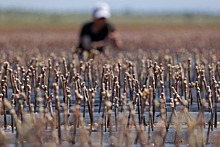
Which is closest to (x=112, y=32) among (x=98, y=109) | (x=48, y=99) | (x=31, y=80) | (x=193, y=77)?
(x=193, y=77)

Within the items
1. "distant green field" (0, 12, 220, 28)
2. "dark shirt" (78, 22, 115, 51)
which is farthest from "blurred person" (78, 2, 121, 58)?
"distant green field" (0, 12, 220, 28)

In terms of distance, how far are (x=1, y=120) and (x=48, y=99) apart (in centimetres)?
45

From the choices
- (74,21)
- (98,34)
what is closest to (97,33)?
(98,34)

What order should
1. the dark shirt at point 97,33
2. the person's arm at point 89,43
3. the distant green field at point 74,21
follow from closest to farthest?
the person's arm at point 89,43, the dark shirt at point 97,33, the distant green field at point 74,21

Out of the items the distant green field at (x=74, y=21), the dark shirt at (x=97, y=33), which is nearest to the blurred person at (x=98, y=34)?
the dark shirt at (x=97, y=33)

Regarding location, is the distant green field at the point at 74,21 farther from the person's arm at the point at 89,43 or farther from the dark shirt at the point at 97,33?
the person's arm at the point at 89,43

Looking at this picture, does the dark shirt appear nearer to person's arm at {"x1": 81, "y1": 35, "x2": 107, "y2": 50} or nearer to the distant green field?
person's arm at {"x1": 81, "y1": 35, "x2": 107, "y2": 50}

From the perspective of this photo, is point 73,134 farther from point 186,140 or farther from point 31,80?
point 31,80

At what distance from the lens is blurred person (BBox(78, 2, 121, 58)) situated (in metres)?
8.65

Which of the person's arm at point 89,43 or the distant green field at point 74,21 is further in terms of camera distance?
the distant green field at point 74,21

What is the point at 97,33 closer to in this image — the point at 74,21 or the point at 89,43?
the point at 89,43

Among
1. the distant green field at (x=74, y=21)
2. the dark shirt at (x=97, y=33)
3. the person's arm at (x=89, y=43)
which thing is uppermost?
the dark shirt at (x=97, y=33)

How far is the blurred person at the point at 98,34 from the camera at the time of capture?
28.4ft

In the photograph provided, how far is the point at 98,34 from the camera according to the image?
884cm
